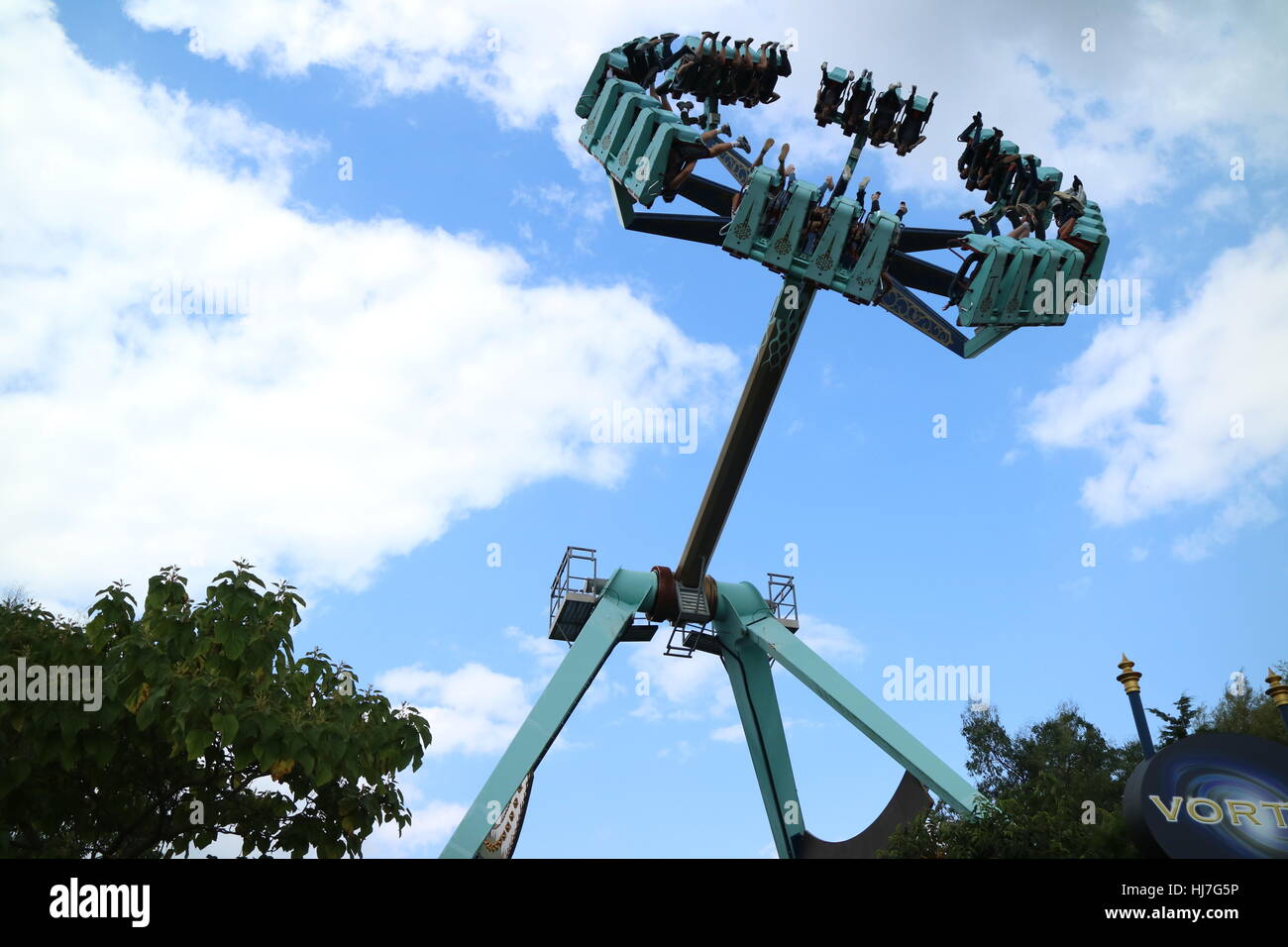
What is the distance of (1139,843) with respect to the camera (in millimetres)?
11414

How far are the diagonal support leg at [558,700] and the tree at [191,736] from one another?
514cm

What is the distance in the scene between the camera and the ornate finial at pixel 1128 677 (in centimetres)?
1329

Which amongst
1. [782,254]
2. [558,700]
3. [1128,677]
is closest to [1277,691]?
[1128,677]

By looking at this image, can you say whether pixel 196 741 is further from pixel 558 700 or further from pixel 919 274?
pixel 919 274

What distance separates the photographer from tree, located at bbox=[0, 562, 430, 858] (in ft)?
42.4

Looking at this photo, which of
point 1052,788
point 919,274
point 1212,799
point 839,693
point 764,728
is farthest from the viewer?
point 764,728

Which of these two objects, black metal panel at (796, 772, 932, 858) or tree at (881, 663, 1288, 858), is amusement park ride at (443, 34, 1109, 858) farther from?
tree at (881, 663, 1288, 858)

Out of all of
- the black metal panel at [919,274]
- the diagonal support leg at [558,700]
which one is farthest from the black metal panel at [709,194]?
the diagonal support leg at [558,700]

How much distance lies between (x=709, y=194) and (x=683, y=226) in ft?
2.45

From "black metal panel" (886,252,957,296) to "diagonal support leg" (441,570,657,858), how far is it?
760cm

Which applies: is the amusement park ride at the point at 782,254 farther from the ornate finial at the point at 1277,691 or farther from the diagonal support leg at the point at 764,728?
the ornate finial at the point at 1277,691

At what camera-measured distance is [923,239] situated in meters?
21.5

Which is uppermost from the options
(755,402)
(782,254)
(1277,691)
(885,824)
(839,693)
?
(782,254)

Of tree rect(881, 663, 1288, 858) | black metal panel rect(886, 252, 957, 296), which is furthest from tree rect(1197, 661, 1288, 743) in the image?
black metal panel rect(886, 252, 957, 296)
